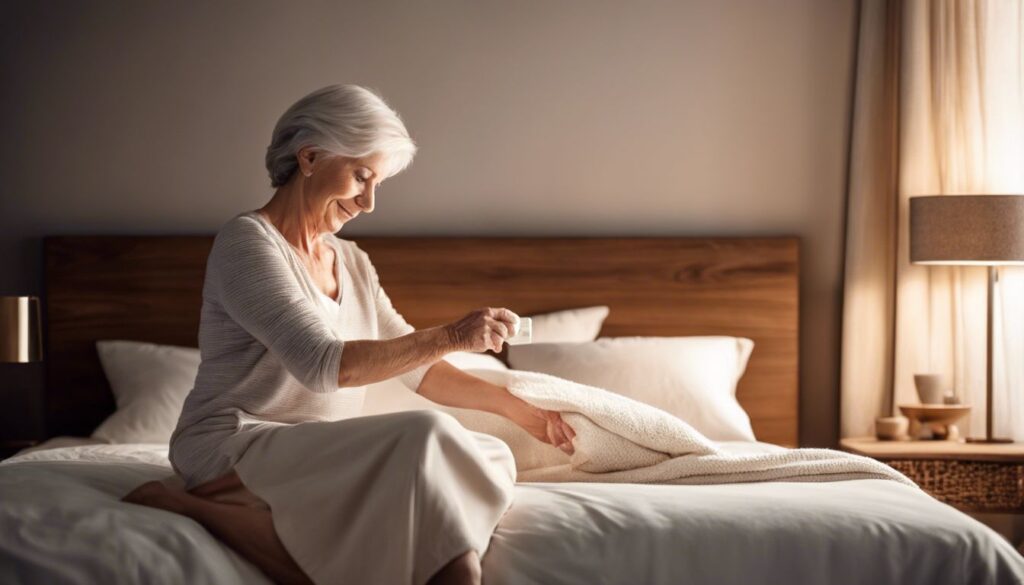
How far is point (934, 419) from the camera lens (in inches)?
135

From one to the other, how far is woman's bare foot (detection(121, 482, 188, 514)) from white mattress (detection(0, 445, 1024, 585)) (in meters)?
0.05

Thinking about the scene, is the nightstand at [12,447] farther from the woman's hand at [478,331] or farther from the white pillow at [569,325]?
the woman's hand at [478,331]

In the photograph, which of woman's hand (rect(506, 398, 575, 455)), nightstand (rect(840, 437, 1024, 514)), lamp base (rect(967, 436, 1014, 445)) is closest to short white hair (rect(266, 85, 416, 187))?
woman's hand (rect(506, 398, 575, 455))

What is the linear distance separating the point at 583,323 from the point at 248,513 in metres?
1.86

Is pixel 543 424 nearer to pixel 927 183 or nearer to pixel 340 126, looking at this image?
pixel 340 126

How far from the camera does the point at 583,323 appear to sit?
3.61 metres

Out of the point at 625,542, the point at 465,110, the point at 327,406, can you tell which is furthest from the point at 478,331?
the point at 465,110

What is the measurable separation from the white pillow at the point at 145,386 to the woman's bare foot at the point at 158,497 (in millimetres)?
1304

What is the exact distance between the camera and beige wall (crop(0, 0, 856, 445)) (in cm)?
379

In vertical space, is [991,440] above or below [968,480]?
above

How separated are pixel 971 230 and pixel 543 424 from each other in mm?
1638

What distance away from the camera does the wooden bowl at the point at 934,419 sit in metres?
3.42

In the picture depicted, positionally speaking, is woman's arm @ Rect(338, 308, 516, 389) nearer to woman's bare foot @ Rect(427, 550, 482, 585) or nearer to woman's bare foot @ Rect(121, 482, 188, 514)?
woman's bare foot @ Rect(121, 482, 188, 514)

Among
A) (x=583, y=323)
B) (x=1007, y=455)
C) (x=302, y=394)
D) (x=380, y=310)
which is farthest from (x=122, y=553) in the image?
(x=1007, y=455)
